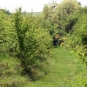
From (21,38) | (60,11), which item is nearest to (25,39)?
(21,38)

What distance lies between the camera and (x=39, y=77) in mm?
17844

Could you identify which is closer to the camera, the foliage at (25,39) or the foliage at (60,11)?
the foliage at (25,39)

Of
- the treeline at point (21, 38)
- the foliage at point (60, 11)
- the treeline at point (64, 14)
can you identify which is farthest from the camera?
the foliage at point (60, 11)

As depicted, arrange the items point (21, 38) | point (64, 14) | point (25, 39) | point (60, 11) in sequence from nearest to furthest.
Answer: point (21, 38) < point (25, 39) < point (64, 14) < point (60, 11)

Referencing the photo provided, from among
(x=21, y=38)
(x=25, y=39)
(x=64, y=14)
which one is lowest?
(x=25, y=39)

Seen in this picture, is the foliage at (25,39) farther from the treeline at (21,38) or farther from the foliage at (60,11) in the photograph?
the foliage at (60,11)

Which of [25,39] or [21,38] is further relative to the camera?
[25,39]

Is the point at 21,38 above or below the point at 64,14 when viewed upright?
below

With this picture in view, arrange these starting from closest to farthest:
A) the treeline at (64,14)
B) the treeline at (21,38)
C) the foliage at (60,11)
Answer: the treeline at (21,38) → the treeline at (64,14) → the foliage at (60,11)

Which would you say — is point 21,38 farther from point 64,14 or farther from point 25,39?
point 64,14

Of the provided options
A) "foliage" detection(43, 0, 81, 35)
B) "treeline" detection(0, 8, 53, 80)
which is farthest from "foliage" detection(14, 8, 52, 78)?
"foliage" detection(43, 0, 81, 35)

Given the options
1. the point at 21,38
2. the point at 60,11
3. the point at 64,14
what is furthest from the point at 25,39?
the point at 60,11

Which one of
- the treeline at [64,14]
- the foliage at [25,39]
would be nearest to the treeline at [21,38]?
the foliage at [25,39]

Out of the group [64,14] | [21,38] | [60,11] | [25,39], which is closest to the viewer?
[21,38]
